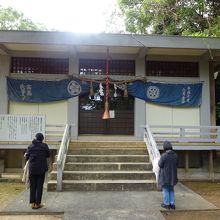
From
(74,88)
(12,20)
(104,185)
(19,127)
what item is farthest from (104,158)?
(12,20)

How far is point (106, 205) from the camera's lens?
7496 millimetres

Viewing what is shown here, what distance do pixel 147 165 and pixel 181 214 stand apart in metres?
3.40

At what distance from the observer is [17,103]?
44.6 feet

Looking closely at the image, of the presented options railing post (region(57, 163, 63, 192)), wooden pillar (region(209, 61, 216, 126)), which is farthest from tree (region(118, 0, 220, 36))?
railing post (region(57, 163, 63, 192))

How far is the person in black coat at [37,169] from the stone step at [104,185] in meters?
1.82

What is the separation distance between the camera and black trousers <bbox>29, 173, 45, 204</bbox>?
712cm

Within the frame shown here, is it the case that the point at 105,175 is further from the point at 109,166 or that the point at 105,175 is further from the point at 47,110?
the point at 47,110

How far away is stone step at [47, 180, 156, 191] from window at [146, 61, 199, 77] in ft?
20.0

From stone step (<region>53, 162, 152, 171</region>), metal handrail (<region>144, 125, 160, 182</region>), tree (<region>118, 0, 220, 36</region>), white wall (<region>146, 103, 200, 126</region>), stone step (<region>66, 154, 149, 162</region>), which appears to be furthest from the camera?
tree (<region>118, 0, 220, 36</region>)

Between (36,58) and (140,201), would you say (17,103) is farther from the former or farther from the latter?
(140,201)

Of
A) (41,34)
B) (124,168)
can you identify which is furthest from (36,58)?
(124,168)

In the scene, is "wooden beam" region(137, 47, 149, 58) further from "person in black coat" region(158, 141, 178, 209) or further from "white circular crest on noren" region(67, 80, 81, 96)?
"person in black coat" region(158, 141, 178, 209)

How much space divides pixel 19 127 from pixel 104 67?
183 inches

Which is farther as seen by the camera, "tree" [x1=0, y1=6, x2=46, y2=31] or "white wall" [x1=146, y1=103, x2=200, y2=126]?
"tree" [x1=0, y1=6, x2=46, y2=31]
